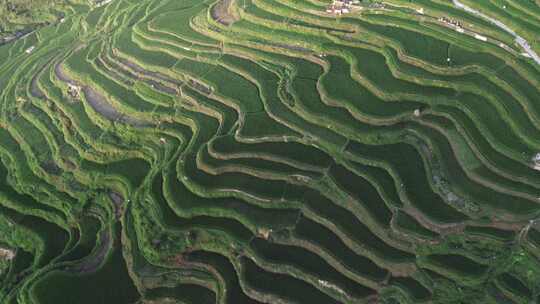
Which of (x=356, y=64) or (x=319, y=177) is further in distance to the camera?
(x=356, y=64)

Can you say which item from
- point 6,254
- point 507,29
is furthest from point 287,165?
point 507,29

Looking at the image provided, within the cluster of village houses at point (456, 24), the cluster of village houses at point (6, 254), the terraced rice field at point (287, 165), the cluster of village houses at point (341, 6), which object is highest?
the cluster of village houses at point (341, 6)

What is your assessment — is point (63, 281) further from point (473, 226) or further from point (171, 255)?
point (473, 226)

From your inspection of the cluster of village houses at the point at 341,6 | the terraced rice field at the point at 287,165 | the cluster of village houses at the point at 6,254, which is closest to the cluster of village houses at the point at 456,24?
the terraced rice field at the point at 287,165

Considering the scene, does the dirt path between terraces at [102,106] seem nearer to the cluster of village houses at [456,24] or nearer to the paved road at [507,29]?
the cluster of village houses at [456,24]

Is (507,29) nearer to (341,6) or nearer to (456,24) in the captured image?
(456,24)

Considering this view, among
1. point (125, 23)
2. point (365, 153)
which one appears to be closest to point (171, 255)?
point (365, 153)
